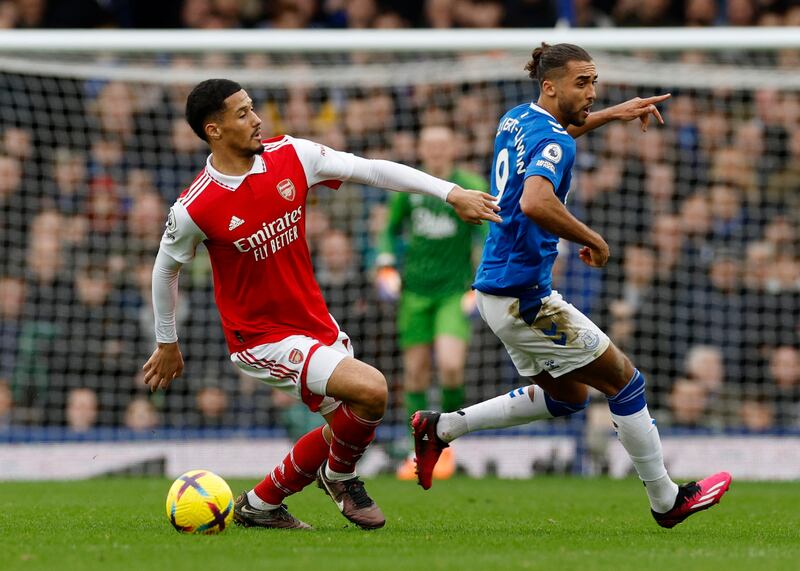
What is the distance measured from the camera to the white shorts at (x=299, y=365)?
6.15 metres

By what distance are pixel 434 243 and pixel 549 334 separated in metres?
4.35

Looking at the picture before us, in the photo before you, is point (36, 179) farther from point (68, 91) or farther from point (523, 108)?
point (523, 108)

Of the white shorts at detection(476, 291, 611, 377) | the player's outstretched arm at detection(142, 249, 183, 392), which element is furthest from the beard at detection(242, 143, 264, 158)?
the white shorts at detection(476, 291, 611, 377)

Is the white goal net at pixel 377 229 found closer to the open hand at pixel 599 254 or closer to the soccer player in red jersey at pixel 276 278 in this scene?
the soccer player in red jersey at pixel 276 278

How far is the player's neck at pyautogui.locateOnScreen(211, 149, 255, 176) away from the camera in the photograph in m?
6.29

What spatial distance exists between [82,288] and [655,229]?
5122mm

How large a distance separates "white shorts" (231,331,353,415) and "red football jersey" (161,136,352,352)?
52mm

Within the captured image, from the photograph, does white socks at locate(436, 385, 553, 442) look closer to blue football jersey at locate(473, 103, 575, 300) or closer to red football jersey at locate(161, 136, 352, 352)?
blue football jersey at locate(473, 103, 575, 300)

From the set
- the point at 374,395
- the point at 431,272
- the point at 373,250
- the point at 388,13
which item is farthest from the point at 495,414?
the point at 388,13

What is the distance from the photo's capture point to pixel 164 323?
6.35 meters

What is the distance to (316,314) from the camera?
6.43 meters

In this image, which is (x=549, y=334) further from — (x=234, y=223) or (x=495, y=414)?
(x=234, y=223)

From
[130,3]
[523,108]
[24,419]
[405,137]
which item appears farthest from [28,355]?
[523,108]

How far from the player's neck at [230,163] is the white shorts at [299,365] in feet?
2.70
